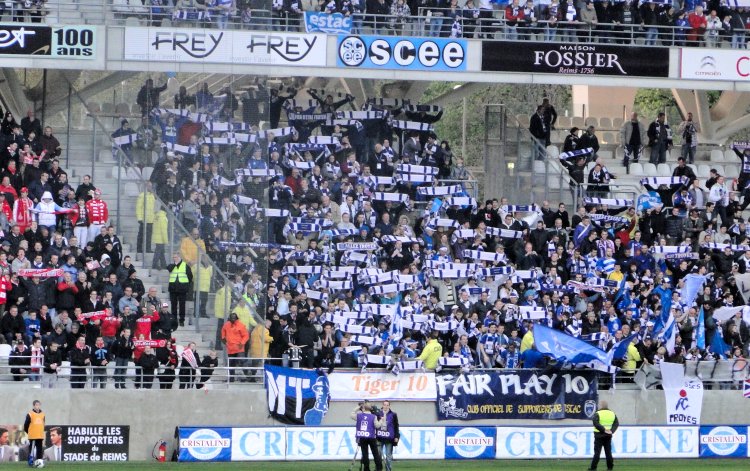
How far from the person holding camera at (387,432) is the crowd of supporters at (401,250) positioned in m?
4.66

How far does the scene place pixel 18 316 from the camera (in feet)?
103

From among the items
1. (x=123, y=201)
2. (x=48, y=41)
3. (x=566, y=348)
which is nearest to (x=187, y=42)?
(x=48, y=41)

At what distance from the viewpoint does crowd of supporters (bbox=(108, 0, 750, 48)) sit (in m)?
38.0

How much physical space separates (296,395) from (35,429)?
17.7 feet

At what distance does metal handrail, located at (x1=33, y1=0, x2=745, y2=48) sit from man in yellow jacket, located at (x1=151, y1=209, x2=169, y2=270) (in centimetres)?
536

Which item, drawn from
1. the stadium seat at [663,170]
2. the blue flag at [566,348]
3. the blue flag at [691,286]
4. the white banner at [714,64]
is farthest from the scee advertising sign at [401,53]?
the blue flag at [566,348]

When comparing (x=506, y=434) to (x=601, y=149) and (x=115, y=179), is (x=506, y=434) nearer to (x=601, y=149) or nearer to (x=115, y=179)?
(x=115, y=179)

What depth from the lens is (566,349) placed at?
33.8 metres

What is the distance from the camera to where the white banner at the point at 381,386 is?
33.2 m

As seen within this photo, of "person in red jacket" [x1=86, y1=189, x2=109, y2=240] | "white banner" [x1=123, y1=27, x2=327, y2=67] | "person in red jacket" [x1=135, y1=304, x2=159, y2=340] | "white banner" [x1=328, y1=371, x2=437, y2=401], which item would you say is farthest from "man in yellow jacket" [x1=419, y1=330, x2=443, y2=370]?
"white banner" [x1=123, y1=27, x2=327, y2=67]

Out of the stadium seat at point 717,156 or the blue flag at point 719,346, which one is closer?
the blue flag at point 719,346

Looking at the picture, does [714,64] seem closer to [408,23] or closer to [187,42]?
[408,23]

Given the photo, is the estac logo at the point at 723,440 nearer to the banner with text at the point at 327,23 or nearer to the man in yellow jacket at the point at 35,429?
the banner with text at the point at 327,23

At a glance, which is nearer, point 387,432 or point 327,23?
point 387,432
